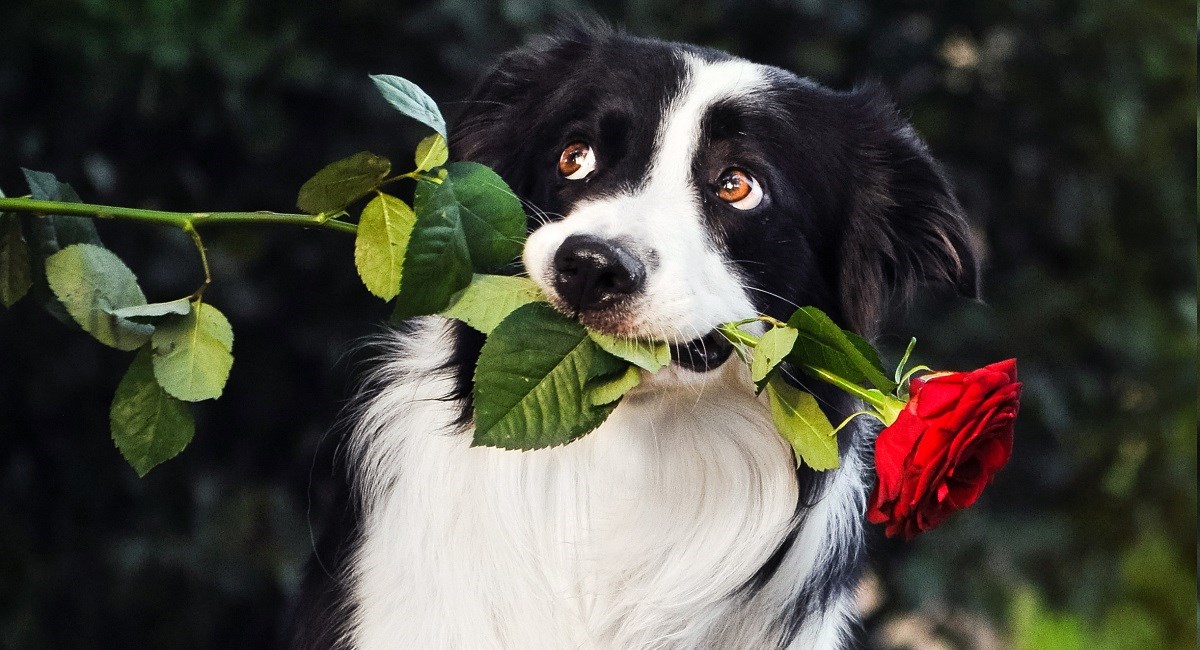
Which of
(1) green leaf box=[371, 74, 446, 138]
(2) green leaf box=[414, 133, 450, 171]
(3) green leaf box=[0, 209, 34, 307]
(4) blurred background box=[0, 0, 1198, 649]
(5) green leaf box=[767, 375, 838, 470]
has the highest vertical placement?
(1) green leaf box=[371, 74, 446, 138]

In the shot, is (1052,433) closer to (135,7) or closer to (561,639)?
(561,639)

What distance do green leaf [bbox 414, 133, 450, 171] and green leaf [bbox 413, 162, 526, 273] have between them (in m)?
0.01

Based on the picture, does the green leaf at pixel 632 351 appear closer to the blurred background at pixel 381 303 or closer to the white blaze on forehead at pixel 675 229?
the white blaze on forehead at pixel 675 229

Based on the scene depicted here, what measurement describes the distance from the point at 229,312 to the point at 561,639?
109cm

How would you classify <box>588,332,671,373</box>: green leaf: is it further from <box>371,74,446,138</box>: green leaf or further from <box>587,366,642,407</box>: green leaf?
<box>371,74,446,138</box>: green leaf

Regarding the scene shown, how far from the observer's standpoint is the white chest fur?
5.22ft

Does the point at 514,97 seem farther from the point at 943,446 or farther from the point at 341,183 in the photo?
the point at 943,446

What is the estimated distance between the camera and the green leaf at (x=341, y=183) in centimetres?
128

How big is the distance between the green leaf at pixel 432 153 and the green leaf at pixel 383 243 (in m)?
0.05

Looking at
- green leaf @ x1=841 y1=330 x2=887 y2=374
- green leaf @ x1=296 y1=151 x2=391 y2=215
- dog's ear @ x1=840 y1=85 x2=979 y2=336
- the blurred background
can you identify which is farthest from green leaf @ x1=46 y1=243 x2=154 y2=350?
dog's ear @ x1=840 y1=85 x2=979 y2=336

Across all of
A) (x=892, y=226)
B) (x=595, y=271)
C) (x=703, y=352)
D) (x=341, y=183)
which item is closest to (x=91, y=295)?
(x=341, y=183)

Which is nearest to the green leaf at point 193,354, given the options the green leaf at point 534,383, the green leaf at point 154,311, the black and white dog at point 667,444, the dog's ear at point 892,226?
the green leaf at point 154,311

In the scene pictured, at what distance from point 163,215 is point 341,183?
6.3 inches

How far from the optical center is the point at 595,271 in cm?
129
